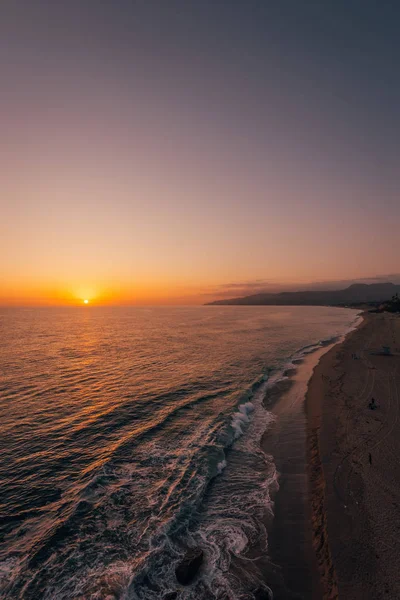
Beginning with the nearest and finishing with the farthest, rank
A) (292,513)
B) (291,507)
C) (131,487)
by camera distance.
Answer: (292,513) < (291,507) < (131,487)

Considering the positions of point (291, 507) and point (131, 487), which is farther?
point (131, 487)

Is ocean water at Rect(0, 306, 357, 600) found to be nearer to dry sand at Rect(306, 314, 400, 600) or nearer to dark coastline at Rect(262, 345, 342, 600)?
dark coastline at Rect(262, 345, 342, 600)

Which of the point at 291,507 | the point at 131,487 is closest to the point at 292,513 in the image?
the point at 291,507

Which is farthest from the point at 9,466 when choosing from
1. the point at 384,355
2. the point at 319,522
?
the point at 384,355

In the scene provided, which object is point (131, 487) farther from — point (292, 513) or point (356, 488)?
point (356, 488)

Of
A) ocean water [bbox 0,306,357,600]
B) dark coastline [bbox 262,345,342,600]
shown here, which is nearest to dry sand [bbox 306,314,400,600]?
dark coastline [bbox 262,345,342,600]

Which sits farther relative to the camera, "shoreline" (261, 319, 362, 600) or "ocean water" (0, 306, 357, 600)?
"ocean water" (0, 306, 357, 600)

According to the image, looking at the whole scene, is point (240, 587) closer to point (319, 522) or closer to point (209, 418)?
point (319, 522)

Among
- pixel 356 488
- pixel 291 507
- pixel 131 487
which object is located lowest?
pixel 131 487

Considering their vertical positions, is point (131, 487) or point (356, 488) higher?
point (356, 488)
